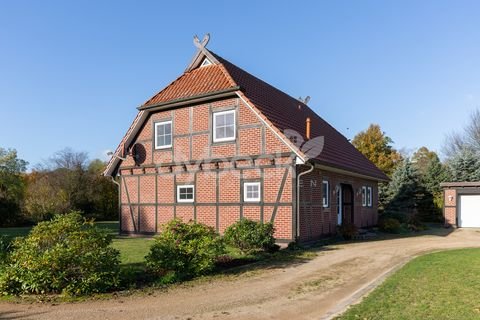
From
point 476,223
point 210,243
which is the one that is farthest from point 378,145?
point 210,243

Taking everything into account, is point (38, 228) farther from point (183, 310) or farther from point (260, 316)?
point (260, 316)

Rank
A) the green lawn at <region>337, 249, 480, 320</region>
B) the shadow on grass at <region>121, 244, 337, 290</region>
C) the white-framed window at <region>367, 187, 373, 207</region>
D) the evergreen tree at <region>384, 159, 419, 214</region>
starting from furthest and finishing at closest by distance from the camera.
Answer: the evergreen tree at <region>384, 159, 419, 214</region> < the white-framed window at <region>367, 187, 373, 207</region> < the shadow on grass at <region>121, 244, 337, 290</region> < the green lawn at <region>337, 249, 480, 320</region>

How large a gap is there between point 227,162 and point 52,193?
2091 cm

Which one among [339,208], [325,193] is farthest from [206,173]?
[339,208]

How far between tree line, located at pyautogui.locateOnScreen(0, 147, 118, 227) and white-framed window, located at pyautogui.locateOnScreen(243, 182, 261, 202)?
A: 15.7 meters

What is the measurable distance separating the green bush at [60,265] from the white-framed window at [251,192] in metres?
7.31

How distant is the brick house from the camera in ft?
45.7

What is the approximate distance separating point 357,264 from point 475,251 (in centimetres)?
486

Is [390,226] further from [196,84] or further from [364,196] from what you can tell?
[196,84]

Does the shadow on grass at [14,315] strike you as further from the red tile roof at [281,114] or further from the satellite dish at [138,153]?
the satellite dish at [138,153]

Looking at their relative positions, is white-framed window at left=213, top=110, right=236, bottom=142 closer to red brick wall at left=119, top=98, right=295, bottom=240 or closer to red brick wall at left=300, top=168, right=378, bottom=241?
red brick wall at left=119, top=98, right=295, bottom=240

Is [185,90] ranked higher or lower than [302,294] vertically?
higher

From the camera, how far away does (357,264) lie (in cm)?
1041

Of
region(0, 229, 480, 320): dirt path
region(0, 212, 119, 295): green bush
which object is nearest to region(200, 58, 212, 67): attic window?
region(0, 229, 480, 320): dirt path
